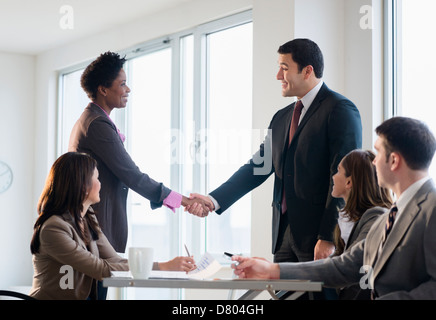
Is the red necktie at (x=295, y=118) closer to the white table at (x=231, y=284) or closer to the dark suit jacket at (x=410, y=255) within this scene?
the dark suit jacket at (x=410, y=255)

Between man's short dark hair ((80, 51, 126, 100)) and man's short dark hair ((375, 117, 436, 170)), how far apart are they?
1810 millimetres

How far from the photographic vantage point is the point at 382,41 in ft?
13.8

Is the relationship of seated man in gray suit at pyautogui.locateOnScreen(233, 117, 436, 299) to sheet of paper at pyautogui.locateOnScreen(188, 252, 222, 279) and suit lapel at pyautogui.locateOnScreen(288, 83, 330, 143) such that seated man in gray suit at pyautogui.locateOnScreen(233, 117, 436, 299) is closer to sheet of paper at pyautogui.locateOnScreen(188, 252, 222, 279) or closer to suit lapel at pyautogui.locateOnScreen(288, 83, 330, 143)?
sheet of paper at pyautogui.locateOnScreen(188, 252, 222, 279)

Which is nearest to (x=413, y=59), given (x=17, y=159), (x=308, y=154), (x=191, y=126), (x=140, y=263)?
(x=308, y=154)

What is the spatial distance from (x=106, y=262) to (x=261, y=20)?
8.21 feet

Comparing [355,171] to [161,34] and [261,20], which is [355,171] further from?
[161,34]

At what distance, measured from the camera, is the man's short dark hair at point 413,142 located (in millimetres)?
1814

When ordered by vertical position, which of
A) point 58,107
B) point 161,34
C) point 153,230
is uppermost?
point 161,34

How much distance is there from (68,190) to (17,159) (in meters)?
5.53

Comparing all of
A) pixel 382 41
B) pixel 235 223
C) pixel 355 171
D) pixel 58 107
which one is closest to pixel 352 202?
pixel 355 171

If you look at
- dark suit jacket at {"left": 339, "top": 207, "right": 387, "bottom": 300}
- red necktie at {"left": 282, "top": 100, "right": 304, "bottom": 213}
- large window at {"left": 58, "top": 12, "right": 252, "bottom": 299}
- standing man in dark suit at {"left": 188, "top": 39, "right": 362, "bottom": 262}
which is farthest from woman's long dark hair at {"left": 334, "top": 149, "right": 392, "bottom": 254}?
large window at {"left": 58, "top": 12, "right": 252, "bottom": 299}

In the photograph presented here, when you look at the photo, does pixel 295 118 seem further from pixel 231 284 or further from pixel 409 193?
pixel 231 284

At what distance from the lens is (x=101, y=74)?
3320 mm

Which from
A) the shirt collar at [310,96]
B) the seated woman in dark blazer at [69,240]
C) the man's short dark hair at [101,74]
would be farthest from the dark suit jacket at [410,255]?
the man's short dark hair at [101,74]
